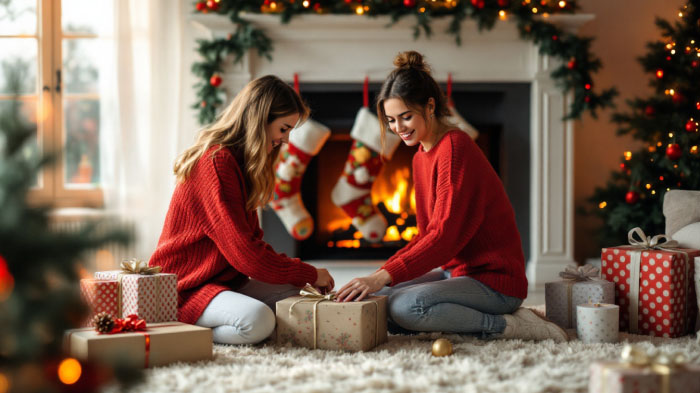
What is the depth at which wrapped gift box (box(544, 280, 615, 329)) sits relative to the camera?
7.08ft

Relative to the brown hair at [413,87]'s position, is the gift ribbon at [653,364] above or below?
below

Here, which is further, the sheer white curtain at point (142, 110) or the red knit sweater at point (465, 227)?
the sheer white curtain at point (142, 110)

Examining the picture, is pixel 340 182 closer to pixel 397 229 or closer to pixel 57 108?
pixel 397 229

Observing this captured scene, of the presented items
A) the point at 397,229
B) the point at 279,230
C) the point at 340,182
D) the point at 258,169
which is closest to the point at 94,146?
the point at 279,230

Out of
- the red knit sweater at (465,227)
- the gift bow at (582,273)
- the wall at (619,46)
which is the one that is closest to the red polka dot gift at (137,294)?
the red knit sweater at (465,227)

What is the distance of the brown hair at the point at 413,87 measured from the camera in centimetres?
208

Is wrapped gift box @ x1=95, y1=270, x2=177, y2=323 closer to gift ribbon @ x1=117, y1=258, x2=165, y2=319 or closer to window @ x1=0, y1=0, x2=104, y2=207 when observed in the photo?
gift ribbon @ x1=117, y1=258, x2=165, y2=319

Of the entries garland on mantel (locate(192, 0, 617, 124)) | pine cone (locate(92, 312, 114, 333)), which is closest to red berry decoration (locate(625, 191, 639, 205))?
garland on mantel (locate(192, 0, 617, 124))

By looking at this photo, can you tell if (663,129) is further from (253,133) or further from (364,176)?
(253,133)

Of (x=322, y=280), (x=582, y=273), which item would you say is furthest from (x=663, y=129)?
(x=322, y=280)

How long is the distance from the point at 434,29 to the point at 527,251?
1.24m

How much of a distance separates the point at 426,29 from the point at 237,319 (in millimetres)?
2047

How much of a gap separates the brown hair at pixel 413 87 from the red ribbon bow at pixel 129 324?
3.13ft

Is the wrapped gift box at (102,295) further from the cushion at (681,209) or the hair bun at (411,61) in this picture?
the cushion at (681,209)
